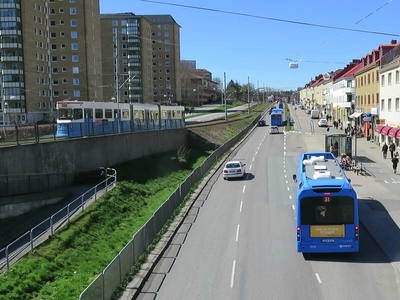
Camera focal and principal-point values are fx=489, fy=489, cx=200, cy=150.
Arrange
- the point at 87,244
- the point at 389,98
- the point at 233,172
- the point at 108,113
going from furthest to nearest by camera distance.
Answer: the point at 389,98
the point at 108,113
the point at 233,172
the point at 87,244

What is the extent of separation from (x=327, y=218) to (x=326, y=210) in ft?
0.86

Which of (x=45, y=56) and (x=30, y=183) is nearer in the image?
(x=30, y=183)

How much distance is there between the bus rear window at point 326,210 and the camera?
52.3 ft

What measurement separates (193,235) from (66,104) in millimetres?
Result: 15963

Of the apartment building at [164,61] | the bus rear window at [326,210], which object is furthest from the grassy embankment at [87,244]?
the apartment building at [164,61]

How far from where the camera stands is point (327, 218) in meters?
16.0

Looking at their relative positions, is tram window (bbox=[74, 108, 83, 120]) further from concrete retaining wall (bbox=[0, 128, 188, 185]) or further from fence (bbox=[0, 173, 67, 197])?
fence (bbox=[0, 173, 67, 197])

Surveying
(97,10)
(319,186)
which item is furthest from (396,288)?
(97,10)

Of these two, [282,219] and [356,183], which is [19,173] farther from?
[356,183]

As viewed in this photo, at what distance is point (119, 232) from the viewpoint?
2222cm

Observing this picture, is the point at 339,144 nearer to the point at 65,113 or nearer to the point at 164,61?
the point at 65,113

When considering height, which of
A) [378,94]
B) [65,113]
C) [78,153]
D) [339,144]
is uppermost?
[378,94]

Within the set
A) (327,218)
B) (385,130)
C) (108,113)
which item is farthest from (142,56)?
(327,218)

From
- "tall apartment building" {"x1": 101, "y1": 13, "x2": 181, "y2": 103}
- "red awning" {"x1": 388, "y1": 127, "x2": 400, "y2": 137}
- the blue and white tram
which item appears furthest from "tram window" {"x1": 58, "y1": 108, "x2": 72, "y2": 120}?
"tall apartment building" {"x1": 101, "y1": 13, "x2": 181, "y2": 103}
